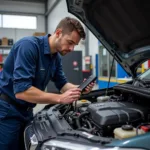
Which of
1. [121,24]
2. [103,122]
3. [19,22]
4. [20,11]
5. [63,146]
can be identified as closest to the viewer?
[63,146]

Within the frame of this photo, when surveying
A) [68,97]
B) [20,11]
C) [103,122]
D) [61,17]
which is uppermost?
[20,11]

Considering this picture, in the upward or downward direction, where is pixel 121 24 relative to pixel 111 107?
upward

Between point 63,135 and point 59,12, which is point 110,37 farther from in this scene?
point 59,12

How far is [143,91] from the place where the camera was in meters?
1.42

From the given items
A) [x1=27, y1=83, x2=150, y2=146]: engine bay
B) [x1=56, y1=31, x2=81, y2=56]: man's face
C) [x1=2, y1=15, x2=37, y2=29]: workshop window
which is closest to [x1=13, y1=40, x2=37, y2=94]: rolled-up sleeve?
[x1=56, y1=31, x2=81, y2=56]: man's face

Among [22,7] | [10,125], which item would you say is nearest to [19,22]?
[22,7]

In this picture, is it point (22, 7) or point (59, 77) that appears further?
point (22, 7)

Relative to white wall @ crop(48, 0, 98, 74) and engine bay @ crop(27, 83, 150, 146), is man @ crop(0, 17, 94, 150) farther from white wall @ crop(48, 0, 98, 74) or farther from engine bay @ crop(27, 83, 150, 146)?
white wall @ crop(48, 0, 98, 74)

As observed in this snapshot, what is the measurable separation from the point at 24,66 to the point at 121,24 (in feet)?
3.01

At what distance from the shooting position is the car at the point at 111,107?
3.65 feet

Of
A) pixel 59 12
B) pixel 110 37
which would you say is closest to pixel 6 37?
pixel 59 12

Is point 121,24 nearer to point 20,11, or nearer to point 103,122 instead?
point 103,122

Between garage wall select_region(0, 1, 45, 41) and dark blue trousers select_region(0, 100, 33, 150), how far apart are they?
10.6m

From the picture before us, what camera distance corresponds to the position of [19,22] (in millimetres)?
12031
